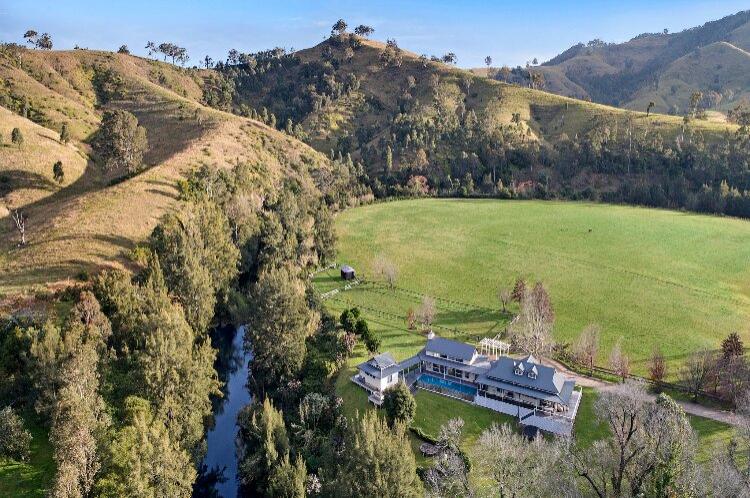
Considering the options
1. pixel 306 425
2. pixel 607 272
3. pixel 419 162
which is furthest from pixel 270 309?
pixel 419 162

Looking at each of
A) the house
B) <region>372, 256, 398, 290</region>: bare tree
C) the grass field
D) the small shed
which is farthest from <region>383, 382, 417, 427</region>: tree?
the small shed

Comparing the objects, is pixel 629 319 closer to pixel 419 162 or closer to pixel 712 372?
pixel 712 372

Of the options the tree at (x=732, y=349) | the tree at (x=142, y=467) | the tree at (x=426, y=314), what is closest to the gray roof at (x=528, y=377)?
the tree at (x=426, y=314)

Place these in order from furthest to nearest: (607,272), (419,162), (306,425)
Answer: (419,162)
(607,272)
(306,425)

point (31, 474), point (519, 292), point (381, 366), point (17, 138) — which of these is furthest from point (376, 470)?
point (17, 138)

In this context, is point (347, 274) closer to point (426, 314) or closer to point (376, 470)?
point (426, 314)

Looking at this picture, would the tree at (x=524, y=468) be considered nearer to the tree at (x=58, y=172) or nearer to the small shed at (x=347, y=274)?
the small shed at (x=347, y=274)
